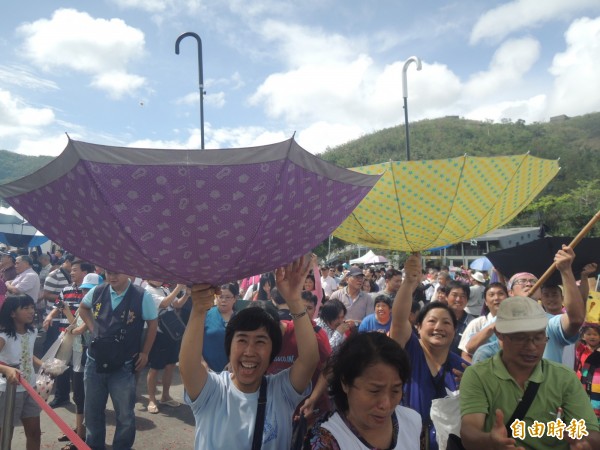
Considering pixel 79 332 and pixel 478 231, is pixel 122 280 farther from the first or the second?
pixel 478 231

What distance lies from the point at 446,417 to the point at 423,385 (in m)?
0.42

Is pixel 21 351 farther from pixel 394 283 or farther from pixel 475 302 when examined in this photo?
pixel 475 302

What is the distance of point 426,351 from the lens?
2.86 meters

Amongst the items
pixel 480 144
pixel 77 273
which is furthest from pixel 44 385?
Answer: pixel 480 144

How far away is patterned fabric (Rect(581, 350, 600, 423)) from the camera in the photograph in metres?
3.55

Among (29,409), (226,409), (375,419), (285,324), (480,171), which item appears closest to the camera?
(375,419)

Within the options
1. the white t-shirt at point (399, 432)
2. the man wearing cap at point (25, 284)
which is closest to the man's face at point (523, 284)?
the white t-shirt at point (399, 432)

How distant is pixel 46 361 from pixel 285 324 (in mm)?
3020

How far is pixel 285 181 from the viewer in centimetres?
158

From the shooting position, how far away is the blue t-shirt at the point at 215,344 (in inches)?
159

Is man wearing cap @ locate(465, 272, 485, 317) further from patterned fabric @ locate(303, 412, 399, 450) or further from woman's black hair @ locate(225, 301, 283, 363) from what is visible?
patterned fabric @ locate(303, 412, 399, 450)

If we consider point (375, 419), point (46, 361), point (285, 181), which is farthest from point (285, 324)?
point (46, 361)

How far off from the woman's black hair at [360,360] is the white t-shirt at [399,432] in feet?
0.43

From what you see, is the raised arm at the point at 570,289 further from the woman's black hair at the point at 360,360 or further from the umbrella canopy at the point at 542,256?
the woman's black hair at the point at 360,360
